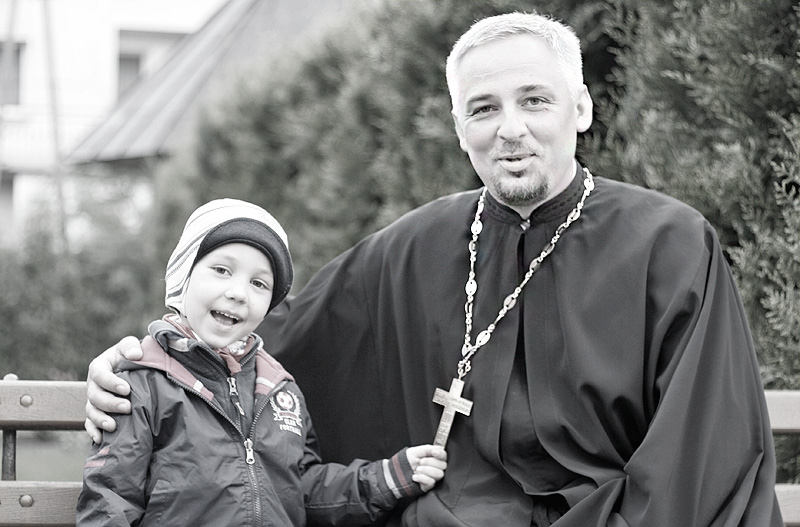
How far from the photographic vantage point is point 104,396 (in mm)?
2943

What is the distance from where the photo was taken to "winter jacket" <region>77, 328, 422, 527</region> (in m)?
2.86

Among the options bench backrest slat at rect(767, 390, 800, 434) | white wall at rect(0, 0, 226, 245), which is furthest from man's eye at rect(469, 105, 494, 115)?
white wall at rect(0, 0, 226, 245)

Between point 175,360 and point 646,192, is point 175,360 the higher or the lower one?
the lower one

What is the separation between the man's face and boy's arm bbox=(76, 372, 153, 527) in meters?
1.18

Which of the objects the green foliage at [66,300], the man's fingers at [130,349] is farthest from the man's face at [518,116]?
the green foliage at [66,300]

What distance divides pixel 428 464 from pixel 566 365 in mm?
482

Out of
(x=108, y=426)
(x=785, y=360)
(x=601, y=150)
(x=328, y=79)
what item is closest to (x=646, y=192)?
(x=785, y=360)

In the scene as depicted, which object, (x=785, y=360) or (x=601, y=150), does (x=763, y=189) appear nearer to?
(x=785, y=360)

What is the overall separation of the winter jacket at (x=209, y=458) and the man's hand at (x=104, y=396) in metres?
0.02

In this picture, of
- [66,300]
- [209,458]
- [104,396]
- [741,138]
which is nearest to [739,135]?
[741,138]

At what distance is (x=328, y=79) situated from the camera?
8133mm

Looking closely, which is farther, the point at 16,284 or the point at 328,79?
the point at 16,284

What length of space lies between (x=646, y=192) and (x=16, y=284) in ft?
35.2

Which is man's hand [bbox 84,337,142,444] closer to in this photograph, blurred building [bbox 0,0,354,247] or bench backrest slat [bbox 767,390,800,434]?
bench backrest slat [bbox 767,390,800,434]
